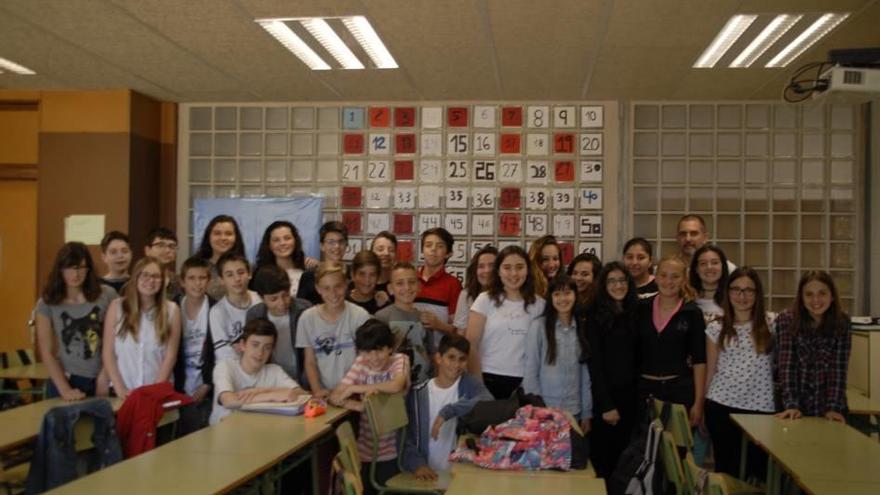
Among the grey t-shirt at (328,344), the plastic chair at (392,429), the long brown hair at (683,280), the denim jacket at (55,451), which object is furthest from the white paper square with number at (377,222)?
the denim jacket at (55,451)

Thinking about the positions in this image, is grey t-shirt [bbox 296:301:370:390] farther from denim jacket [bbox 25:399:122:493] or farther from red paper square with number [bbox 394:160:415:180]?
red paper square with number [bbox 394:160:415:180]

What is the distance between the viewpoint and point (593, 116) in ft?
20.8

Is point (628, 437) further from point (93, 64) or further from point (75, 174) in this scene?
point (75, 174)

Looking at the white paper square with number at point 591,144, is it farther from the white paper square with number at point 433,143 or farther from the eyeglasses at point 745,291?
the eyeglasses at point 745,291

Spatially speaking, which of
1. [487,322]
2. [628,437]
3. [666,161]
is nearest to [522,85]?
[666,161]

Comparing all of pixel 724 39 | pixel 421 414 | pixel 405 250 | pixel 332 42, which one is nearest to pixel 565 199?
pixel 405 250

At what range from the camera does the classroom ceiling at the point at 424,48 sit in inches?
164

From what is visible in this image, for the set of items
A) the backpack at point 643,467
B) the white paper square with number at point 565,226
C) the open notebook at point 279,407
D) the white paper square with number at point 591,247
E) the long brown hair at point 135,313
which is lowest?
the backpack at point 643,467

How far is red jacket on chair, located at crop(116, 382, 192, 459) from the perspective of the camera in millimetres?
3189

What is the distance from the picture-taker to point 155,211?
6.69m

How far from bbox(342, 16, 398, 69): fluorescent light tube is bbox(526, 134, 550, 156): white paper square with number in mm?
1525

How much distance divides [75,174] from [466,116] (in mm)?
3316

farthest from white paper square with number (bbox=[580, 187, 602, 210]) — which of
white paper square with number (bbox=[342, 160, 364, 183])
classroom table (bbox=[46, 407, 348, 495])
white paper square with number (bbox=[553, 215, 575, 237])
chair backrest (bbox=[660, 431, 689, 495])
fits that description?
chair backrest (bbox=[660, 431, 689, 495])

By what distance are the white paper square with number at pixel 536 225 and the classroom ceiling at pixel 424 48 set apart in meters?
0.99
